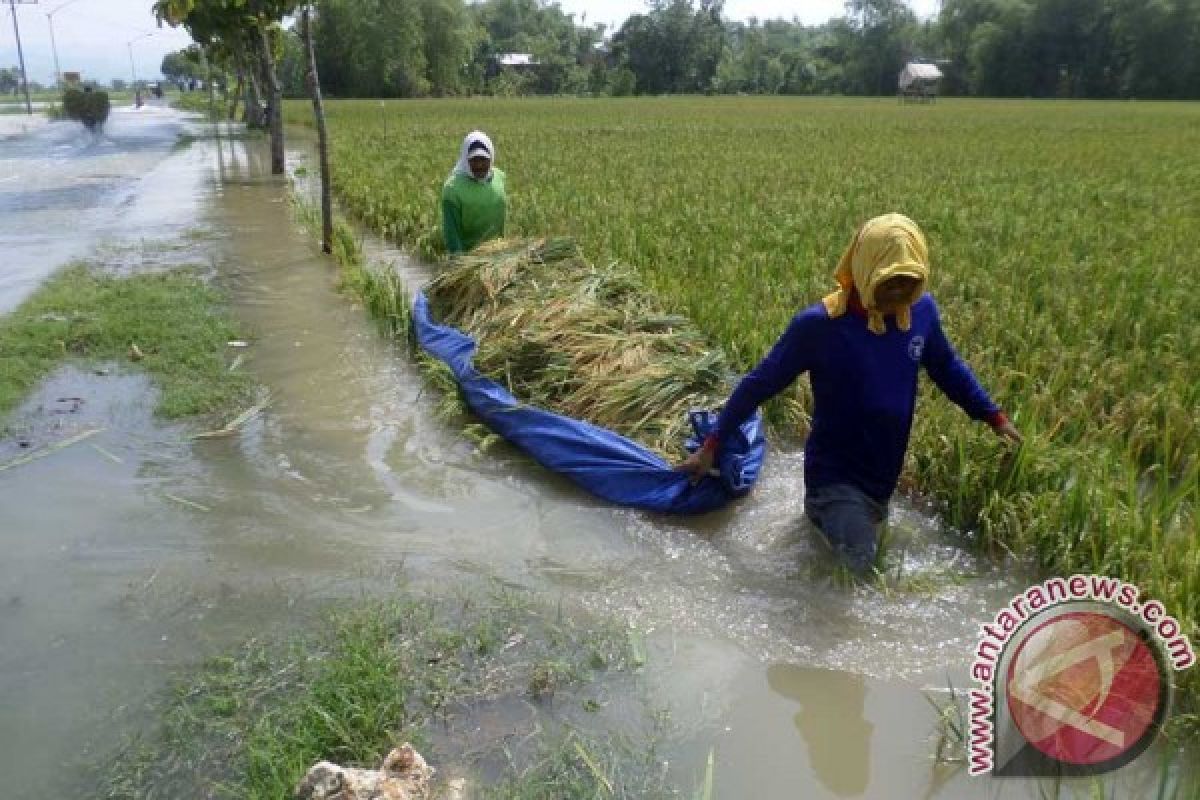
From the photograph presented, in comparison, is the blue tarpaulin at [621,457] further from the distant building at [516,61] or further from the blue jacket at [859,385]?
the distant building at [516,61]

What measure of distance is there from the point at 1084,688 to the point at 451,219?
495 cm

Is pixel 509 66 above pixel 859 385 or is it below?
above

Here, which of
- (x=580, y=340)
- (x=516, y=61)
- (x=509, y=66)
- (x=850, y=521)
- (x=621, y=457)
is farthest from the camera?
(x=516, y=61)

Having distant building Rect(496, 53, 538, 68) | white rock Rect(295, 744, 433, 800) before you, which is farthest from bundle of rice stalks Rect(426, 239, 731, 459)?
distant building Rect(496, 53, 538, 68)

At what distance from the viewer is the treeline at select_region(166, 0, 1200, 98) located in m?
50.2

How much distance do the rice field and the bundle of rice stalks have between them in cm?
38

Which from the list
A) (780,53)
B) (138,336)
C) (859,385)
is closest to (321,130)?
(138,336)

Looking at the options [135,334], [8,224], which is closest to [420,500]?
[135,334]

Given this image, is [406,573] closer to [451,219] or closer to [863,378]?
[863,378]

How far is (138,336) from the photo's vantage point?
18.5 feet

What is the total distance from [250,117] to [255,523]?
3019 cm

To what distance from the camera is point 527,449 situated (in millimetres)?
3996

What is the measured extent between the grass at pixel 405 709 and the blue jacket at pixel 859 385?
963 millimetres

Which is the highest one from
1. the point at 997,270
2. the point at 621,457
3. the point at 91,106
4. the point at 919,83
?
the point at 919,83
